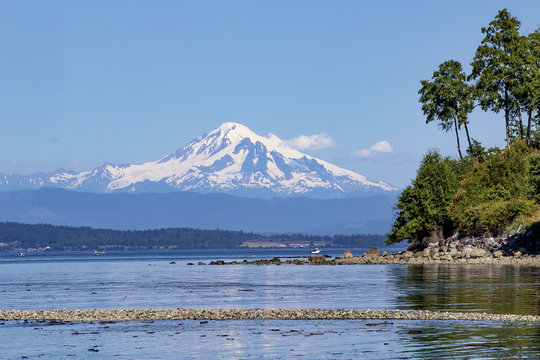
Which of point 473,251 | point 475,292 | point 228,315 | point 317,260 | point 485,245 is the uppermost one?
point 485,245

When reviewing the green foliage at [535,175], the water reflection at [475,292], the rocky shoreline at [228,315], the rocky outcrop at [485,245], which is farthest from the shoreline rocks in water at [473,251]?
the rocky shoreline at [228,315]

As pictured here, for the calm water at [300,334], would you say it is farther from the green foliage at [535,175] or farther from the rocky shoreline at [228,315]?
the green foliage at [535,175]

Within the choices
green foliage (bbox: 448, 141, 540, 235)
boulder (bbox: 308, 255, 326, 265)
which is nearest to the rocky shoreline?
green foliage (bbox: 448, 141, 540, 235)

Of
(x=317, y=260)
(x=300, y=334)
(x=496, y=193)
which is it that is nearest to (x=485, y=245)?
(x=496, y=193)

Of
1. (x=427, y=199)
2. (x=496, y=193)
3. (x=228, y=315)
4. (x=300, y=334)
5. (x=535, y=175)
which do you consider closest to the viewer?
(x=300, y=334)

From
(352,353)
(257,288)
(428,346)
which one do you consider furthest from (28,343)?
(257,288)

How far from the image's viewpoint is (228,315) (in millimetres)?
48500

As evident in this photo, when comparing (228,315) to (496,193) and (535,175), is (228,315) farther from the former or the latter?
(496,193)

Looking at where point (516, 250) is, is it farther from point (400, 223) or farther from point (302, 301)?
point (302, 301)

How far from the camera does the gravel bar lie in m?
45.7

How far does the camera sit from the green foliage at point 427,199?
138500 mm

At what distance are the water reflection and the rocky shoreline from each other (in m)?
3.78

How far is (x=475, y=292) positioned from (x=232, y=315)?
889 inches

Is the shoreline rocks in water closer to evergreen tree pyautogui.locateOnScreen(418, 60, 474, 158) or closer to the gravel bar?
evergreen tree pyautogui.locateOnScreen(418, 60, 474, 158)
